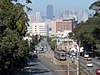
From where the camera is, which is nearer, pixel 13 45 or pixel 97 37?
pixel 13 45

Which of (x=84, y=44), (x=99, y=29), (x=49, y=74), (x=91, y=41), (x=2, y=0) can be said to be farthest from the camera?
(x=84, y=44)

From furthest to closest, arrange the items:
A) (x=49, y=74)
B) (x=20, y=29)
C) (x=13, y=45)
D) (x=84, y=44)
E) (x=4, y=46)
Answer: (x=84, y=44)
(x=49, y=74)
(x=20, y=29)
(x=13, y=45)
(x=4, y=46)

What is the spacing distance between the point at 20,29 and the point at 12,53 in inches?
404

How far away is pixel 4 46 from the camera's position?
1449 inches

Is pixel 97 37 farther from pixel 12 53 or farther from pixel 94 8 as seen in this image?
pixel 12 53

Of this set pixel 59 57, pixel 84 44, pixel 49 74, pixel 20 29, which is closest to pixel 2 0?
pixel 20 29

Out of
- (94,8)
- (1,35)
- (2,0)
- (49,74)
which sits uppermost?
(94,8)

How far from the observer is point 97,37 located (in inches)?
4072

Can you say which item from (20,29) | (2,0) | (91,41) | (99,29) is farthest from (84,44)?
(2,0)

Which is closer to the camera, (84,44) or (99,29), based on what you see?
(99,29)

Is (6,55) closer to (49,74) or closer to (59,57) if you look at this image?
(49,74)

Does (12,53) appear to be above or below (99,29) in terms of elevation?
below

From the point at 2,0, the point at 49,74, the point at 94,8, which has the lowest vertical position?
the point at 49,74

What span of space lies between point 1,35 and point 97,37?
217 ft
